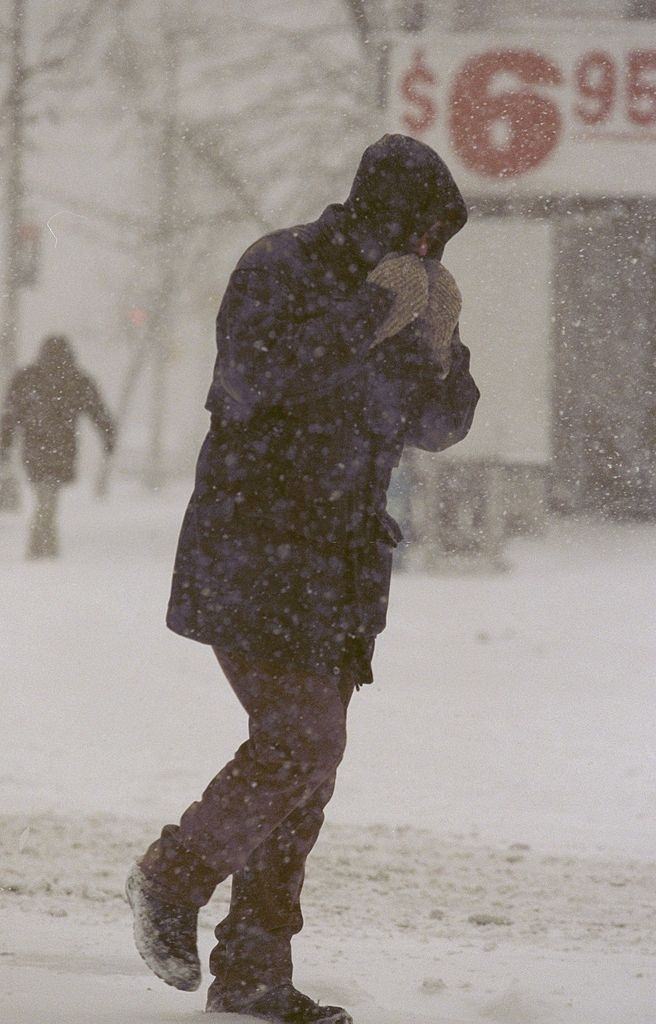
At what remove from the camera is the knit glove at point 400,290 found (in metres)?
2.15

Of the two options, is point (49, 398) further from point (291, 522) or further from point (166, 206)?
point (291, 522)

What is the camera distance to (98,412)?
6.96 metres

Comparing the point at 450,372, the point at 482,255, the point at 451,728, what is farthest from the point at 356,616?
the point at 482,255

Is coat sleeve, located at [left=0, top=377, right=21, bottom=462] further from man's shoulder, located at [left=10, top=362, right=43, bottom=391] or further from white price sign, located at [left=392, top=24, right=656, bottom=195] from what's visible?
white price sign, located at [left=392, top=24, right=656, bottom=195]

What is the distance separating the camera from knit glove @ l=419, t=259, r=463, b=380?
7.29 feet

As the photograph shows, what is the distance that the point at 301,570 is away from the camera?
215 cm

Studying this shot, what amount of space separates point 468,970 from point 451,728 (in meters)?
2.17

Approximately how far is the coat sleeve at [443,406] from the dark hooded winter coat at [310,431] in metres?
0.03

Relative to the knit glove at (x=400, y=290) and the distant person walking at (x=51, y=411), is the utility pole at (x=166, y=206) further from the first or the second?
the knit glove at (x=400, y=290)

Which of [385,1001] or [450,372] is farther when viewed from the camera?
[385,1001]

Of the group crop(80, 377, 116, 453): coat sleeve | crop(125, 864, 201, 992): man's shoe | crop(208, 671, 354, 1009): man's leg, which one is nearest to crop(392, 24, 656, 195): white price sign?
crop(80, 377, 116, 453): coat sleeve

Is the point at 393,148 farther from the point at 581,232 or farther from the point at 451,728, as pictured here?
the point at 581,232

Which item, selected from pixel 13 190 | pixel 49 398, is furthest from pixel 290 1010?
pixel 13 190

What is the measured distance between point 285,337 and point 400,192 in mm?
318
